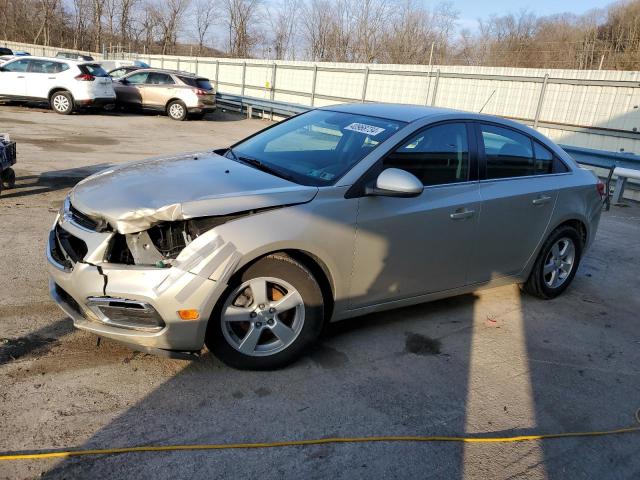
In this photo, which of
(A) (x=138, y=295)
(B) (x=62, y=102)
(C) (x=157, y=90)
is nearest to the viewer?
(A) (x=138, y=295)

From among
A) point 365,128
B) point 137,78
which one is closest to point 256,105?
point 137,78

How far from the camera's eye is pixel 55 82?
17.2 m

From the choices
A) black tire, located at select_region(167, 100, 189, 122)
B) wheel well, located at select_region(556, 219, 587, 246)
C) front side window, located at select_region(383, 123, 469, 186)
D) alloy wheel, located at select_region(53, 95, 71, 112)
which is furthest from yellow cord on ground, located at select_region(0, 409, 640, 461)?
black tire, located at select_region(167, 100, 189, 122)

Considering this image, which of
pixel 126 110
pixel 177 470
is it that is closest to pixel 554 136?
pixel 177 470

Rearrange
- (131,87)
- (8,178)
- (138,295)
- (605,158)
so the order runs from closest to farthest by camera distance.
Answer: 1. (138,295)
2. (8,178)
3. (605,158)
4. (131,87)

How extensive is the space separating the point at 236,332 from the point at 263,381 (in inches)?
13.4

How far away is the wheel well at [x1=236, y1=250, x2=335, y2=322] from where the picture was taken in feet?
11.1

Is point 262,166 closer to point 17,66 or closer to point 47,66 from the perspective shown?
point 47,66

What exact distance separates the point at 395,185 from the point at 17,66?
706 inches

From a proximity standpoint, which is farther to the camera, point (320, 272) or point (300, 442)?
point (320, 272)

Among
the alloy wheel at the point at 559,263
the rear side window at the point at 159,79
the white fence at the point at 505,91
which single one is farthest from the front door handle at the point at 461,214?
the rear side window at the point at 159,79

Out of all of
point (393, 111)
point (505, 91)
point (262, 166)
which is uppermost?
point (505, 91)

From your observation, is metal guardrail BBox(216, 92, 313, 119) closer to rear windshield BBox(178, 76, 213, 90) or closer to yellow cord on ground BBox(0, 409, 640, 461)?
rear windshield BBox(178, 76, 213, 90)

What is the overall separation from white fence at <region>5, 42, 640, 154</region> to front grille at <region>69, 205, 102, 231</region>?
6.93m
